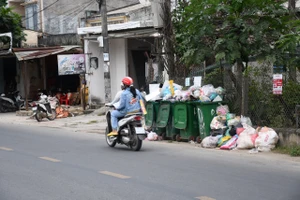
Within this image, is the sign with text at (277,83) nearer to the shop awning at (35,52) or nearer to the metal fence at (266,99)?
the metal fence at (266,99)

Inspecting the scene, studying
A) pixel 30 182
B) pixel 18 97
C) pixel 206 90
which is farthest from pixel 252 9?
pixel 18 97

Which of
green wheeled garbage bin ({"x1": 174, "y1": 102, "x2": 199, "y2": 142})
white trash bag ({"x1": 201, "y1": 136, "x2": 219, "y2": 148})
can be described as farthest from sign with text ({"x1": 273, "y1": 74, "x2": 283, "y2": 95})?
green wheeled garbage bin ({"x1": 174, "y1": 102, "x2": 199, "y2": 142})

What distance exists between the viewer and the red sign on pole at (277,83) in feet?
38.9

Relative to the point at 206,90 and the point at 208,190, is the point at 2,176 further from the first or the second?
the point at 206,90

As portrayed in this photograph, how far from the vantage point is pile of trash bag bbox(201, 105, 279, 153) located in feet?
37.7

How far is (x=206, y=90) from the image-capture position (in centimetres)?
1315

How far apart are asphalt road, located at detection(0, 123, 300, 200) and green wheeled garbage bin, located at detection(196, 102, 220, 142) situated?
52cm

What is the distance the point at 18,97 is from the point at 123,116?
51.0ft

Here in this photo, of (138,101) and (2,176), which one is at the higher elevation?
(138,101)

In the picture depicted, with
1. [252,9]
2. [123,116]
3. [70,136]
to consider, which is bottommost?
[70,136]

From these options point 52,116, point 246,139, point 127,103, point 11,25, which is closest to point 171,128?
point 127,103

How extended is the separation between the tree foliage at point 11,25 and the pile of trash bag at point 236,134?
17940 millimetres

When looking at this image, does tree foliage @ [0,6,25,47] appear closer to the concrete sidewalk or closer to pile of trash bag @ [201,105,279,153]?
the concrete sidewalk

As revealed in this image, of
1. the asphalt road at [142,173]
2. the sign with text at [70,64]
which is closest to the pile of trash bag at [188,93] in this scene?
the asphalt road at [142,173]
